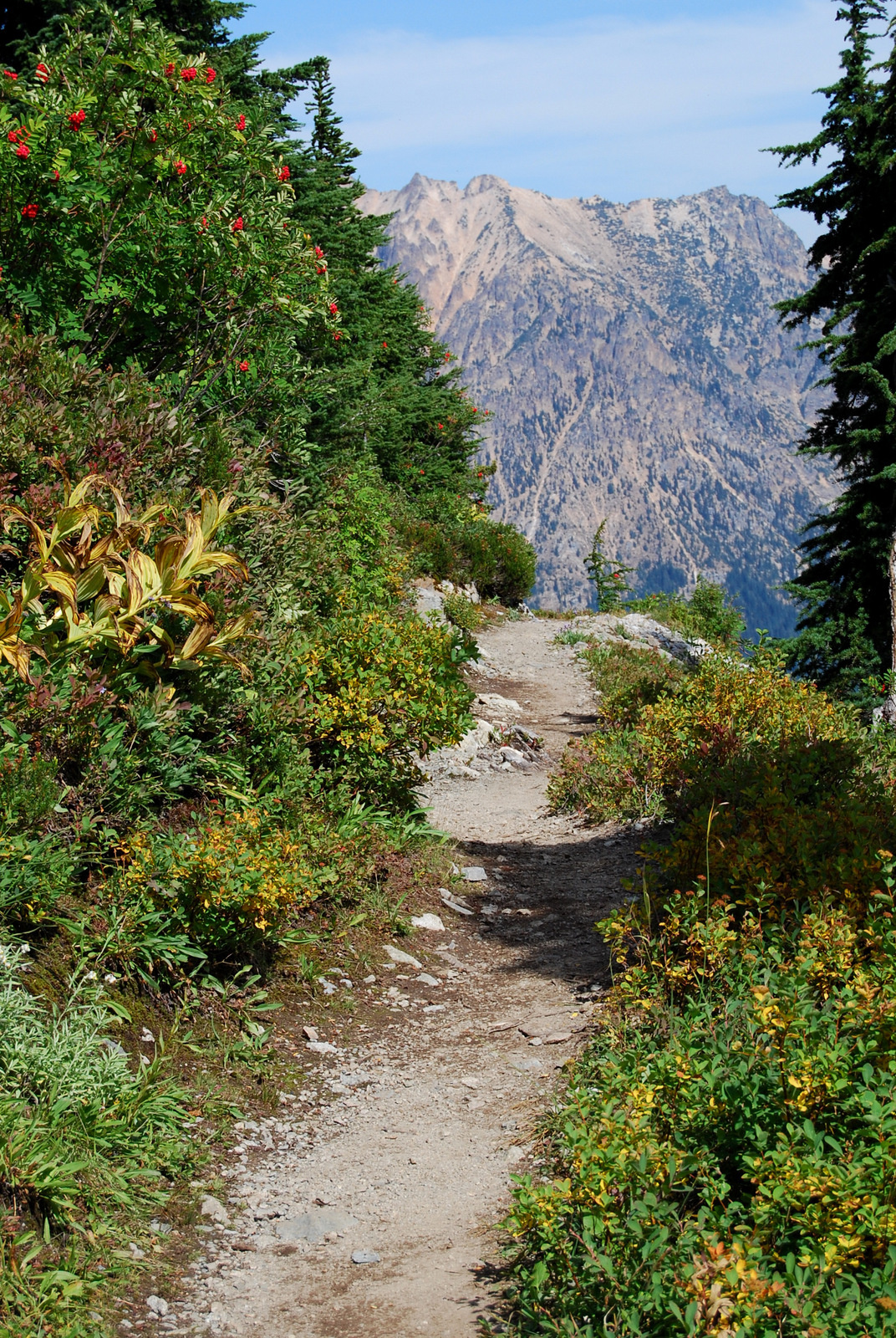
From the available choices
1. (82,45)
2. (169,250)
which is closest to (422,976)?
(169,250)

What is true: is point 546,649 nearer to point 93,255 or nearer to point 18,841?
point 93,255

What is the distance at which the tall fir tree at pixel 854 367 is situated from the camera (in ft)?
40.3

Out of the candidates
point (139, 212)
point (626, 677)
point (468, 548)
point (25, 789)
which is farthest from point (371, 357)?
point (25, 789)

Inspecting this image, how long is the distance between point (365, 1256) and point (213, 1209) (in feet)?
1.89

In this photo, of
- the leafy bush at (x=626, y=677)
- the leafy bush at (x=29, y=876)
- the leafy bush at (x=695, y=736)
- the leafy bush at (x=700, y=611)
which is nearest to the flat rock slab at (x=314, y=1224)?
the leafy bush at (x=29, y=876)

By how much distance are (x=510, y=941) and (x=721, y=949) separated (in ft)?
7.20

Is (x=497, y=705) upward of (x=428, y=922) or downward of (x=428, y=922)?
upward

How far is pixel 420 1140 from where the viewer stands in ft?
12.3

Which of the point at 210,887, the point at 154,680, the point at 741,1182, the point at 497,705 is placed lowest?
the point at 741,1182

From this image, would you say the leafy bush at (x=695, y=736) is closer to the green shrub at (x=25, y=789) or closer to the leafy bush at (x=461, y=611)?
the green shrub at (x=25, y=789)

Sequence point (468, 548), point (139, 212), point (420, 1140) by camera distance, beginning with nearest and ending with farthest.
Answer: point (420, 1140), point (139, 212), point (468, 548)

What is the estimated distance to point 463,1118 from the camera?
153 inches

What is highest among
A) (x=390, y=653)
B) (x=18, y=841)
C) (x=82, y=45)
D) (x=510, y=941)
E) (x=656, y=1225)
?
(x=82, y=45)

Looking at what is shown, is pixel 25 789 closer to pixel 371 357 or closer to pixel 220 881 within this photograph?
pixel 220 881
